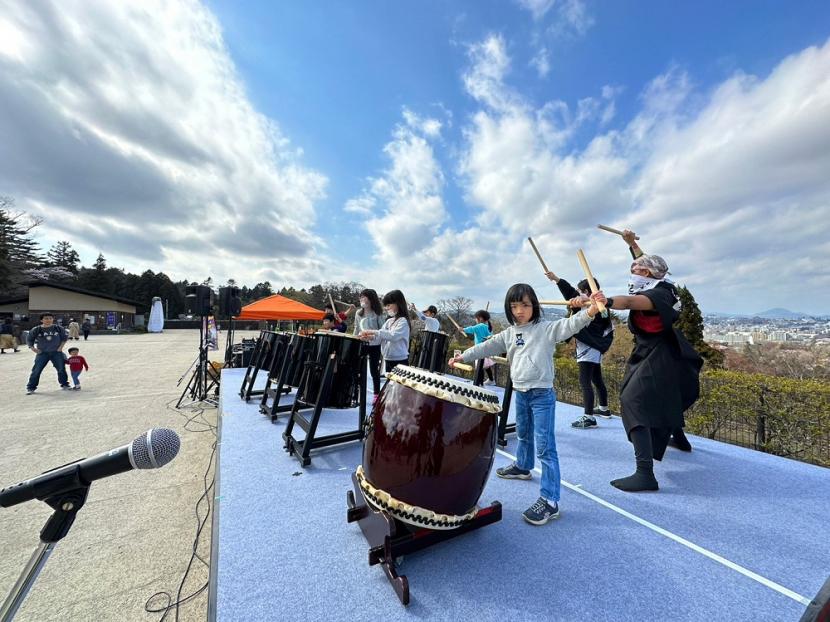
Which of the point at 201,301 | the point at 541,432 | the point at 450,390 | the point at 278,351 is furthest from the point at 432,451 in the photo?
the point at 201,301

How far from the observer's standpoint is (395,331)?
3.63 m

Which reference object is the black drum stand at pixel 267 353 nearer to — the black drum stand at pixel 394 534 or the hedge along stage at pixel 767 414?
the black drum stand at pixel 394 534

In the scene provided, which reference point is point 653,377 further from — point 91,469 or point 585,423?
point 91,469

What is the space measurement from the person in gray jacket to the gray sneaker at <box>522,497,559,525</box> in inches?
389

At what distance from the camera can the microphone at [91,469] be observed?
3.09 ft

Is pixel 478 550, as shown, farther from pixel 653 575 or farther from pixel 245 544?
pixel 245 544

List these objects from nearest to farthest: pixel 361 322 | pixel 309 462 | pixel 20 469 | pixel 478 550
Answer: pixel 478 550 → pixel 309 462 → pixel 20 469 → pixel 361 322

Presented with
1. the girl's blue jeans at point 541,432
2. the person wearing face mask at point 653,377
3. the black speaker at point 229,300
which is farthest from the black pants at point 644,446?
the black speaker at point 229,300

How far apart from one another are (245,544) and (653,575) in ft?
6.59

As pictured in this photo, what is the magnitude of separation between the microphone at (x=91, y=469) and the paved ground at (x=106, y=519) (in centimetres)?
155

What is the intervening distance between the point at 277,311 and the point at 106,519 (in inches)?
283

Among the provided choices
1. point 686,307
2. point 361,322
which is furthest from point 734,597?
point 686,307

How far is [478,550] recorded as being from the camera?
1.83m

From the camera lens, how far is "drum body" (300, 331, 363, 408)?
10.4 ft
